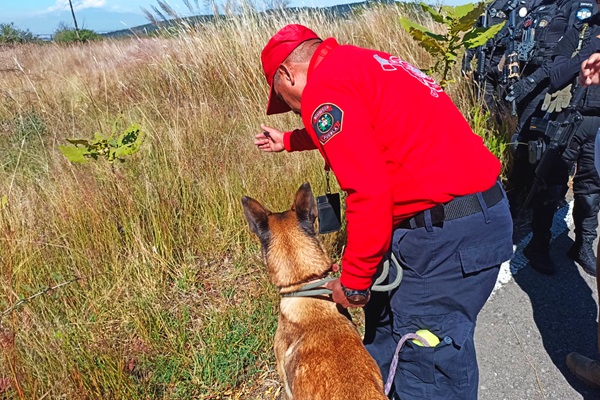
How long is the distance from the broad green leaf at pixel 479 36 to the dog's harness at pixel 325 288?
222 cm

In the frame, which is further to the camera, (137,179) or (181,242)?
(137,179)

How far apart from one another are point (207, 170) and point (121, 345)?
167 centimetres

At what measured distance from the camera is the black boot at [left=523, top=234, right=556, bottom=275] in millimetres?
3215

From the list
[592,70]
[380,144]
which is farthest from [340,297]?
[592,70]

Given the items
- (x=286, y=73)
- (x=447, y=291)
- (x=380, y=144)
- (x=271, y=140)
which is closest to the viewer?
(x=380, y=144)

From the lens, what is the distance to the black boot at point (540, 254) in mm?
3215

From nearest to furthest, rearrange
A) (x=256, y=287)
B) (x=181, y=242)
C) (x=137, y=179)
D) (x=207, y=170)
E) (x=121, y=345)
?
(x=121, y=345), (x=256, y=287), (x=181, y=242), (x=137, y=179), (x=207, y=170)

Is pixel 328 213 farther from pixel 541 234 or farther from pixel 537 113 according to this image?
pixel 537 113

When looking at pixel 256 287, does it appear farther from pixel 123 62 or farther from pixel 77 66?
pixel 77 66

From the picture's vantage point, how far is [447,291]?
168 cm

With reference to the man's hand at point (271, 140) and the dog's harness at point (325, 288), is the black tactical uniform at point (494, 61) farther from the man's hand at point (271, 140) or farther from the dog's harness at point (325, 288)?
A: the dog's harness at point (325, 288)

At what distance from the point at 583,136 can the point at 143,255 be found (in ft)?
10.5

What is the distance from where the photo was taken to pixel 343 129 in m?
1.30

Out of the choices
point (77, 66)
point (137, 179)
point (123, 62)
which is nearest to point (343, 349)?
point (137, 179)
